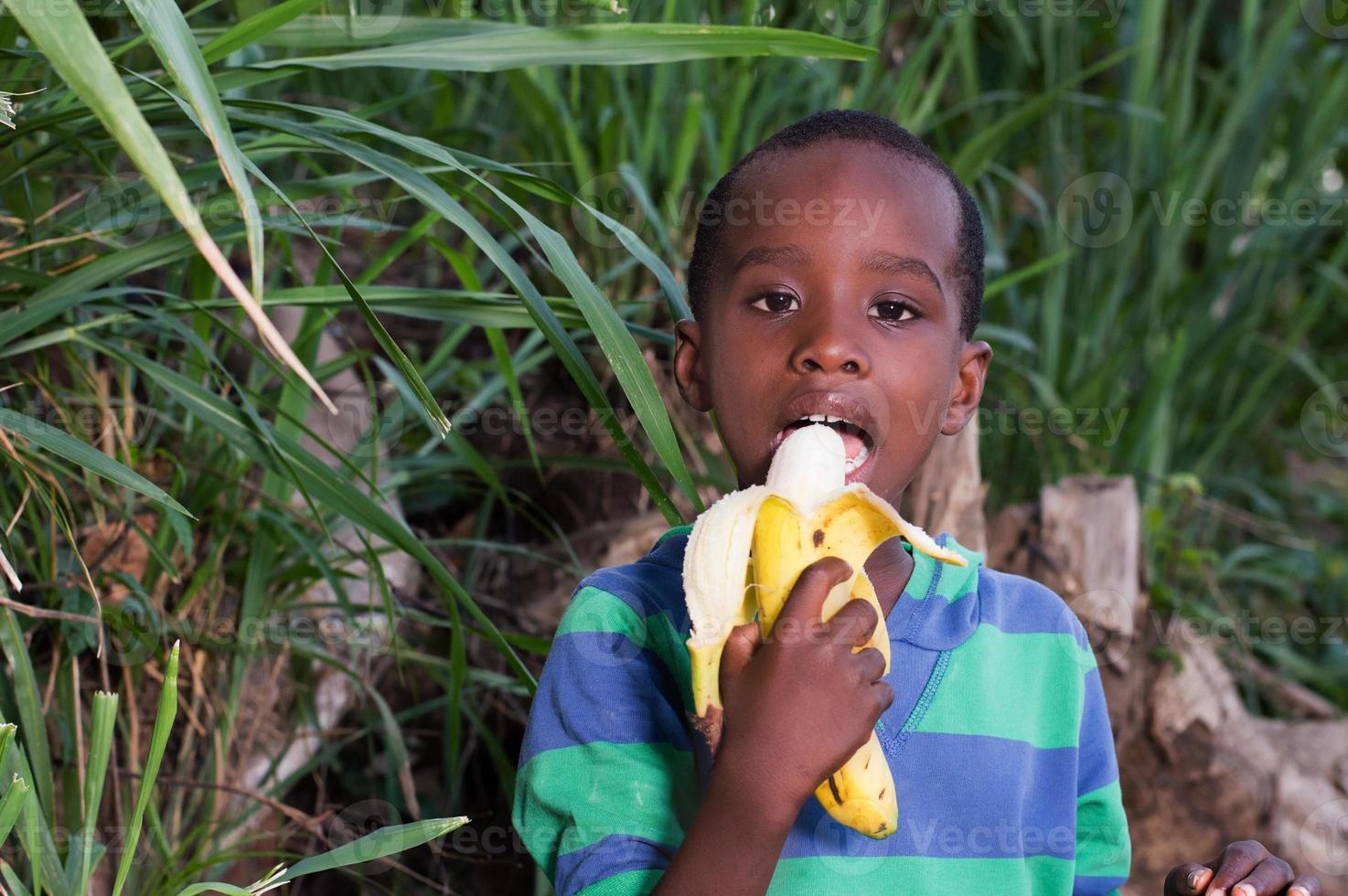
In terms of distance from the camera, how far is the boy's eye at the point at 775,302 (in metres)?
1.08

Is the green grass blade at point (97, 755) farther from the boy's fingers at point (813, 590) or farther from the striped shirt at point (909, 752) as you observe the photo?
the boy's fingers at point (813, 590)

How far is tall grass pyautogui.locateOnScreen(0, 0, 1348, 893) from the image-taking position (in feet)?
3.67

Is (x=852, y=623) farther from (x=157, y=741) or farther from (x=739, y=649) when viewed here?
(x=157, y=741)

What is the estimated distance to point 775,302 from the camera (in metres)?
1.08

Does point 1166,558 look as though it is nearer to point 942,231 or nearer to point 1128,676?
point 1128,676

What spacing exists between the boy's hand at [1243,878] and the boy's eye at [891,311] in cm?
52

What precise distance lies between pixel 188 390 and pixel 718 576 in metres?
0.63

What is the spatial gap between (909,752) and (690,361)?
406 mm

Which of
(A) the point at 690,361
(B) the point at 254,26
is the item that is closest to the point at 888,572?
(A) the point at 690,361

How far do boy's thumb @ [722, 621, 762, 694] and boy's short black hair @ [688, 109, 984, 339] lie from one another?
1.33 ft

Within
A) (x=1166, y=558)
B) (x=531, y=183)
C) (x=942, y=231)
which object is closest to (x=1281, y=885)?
(x=942, y=231)

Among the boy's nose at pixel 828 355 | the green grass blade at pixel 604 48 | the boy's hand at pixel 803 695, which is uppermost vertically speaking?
the green grass blade at pixel 604 48

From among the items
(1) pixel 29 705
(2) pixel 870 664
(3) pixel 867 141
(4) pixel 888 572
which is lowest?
(1) pixel 29 705

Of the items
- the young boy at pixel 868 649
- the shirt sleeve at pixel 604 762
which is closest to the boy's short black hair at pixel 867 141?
the young boy at pixel 868 649
